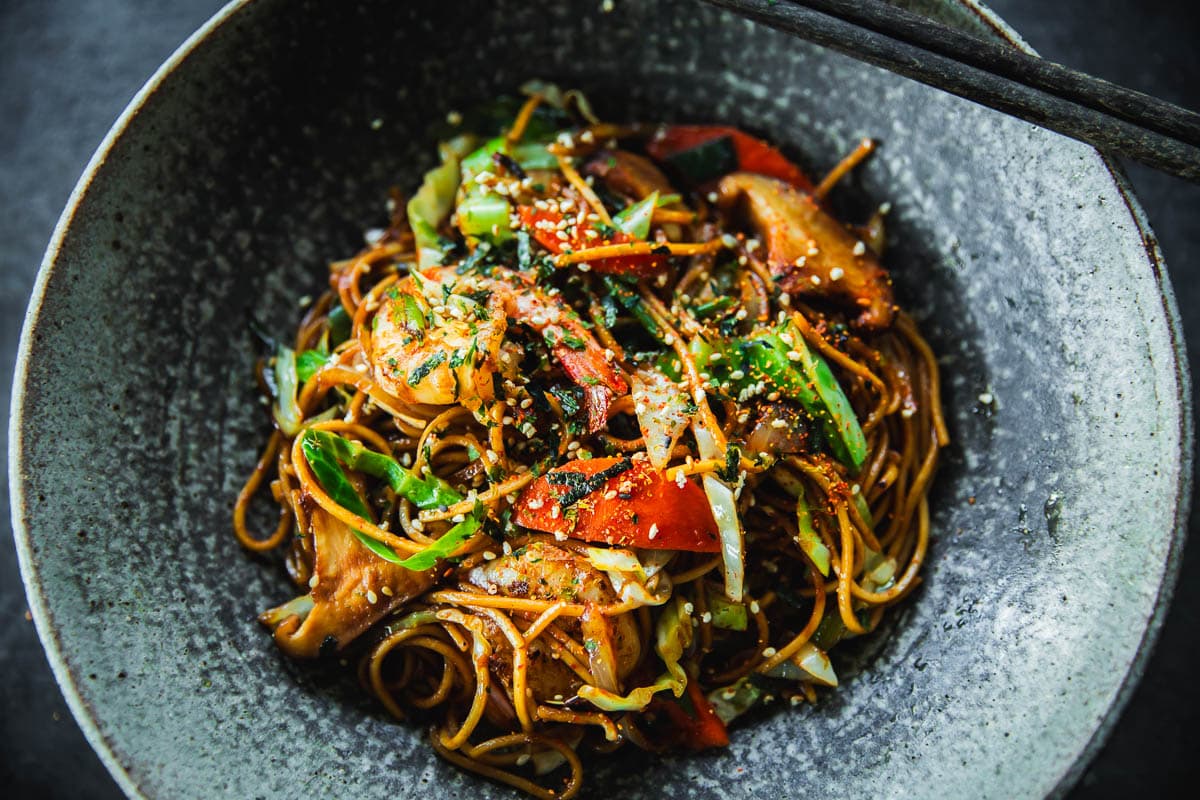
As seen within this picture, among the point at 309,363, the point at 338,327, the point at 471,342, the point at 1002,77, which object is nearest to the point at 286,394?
the point at 309,363

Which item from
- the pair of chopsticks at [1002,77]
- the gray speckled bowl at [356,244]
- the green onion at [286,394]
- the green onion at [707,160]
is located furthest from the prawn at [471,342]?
the pair of chopsticks at [1002,77]

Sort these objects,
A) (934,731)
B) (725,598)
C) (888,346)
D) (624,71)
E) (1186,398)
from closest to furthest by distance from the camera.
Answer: (1186,398) < (934,731) < (725,598) < (888,346) < (624,71)

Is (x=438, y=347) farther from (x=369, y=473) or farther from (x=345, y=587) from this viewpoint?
(x=345, y=587)

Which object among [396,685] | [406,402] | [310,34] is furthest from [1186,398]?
[310,34]

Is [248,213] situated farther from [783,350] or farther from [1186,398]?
[1186,398]

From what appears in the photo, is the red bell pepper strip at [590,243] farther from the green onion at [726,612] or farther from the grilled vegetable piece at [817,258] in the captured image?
the green onion at [726,612]

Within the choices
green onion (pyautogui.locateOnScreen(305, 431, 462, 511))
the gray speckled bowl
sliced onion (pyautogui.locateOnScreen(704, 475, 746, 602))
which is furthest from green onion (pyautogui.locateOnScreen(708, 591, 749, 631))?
green onion (pyautogui.locateOnScreen(305, 431, 462, 511))
